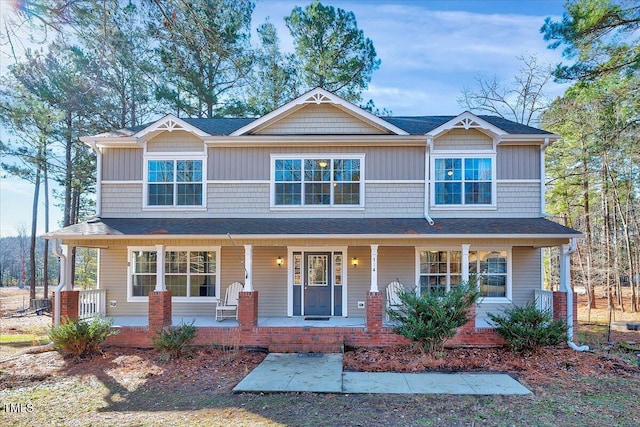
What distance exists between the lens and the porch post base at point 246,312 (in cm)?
960

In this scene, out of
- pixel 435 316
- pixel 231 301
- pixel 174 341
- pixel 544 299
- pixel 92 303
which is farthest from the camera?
pixel 231 301

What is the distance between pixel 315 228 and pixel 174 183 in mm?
4481

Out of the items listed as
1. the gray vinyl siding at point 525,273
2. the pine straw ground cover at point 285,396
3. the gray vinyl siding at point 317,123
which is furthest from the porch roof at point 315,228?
the pine straw ground cover at point 285,396

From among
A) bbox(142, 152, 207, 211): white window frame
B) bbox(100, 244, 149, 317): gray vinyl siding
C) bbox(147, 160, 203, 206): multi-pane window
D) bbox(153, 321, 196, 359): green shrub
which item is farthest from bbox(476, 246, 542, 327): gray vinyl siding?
bbox(100, 244, 149, 317): gray vinyl siding

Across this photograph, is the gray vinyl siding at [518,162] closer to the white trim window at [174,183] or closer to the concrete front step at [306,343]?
the concrete front step at [306,343]

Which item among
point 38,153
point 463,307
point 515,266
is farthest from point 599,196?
point 38,153

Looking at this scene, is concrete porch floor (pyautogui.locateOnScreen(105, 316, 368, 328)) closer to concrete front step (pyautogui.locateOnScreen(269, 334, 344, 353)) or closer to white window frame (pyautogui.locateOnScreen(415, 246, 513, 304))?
concrete front step (pyautogui.locateOnScreen(269, 334, 344, 353))

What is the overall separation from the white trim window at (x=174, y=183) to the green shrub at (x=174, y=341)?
13.1 ft

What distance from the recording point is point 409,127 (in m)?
12.5

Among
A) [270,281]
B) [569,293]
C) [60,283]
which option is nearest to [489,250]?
[569,293]

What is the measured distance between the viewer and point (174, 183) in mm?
11766

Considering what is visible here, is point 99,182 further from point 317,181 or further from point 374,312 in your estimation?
point 374,312

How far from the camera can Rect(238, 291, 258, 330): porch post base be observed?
9.60 metres

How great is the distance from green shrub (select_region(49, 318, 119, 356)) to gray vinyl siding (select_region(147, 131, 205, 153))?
509 cm
